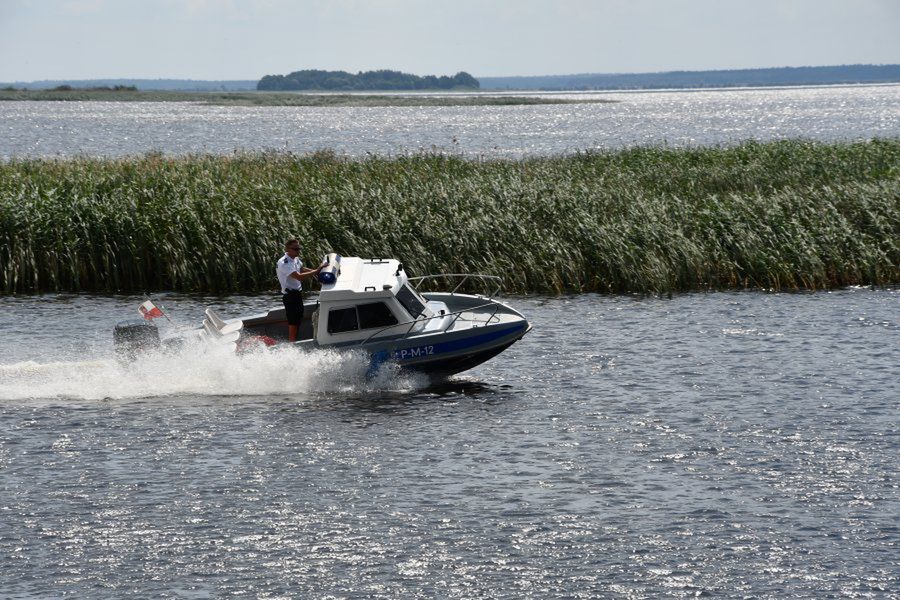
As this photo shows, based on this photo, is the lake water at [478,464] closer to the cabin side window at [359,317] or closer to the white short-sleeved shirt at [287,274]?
the cabin side window at [359,317]

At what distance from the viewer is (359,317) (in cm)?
2391

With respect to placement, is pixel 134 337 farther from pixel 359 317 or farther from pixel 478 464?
pixel 478 464

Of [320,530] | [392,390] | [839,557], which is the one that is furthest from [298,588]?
[392,390]

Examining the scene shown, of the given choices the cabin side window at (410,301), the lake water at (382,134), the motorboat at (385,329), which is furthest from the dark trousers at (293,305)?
the lake water at (382,134)

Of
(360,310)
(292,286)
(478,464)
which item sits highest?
(292,286)

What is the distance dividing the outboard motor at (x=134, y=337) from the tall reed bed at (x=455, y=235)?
10.4 metres

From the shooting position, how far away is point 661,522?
16.6 metres

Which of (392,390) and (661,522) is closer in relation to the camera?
(661,522)

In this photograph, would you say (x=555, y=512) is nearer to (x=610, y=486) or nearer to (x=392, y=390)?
(x=610, y=486)

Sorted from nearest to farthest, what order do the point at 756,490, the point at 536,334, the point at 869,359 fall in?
the point at 756,490
the point at 869,359
the point at 536,334

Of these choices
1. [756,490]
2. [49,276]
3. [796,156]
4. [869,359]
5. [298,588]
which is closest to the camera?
[298,588]

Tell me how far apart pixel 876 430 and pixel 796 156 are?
24.9 metres

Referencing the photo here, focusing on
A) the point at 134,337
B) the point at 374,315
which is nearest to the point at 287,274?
the point at 374,315

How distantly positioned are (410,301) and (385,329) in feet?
3.26
